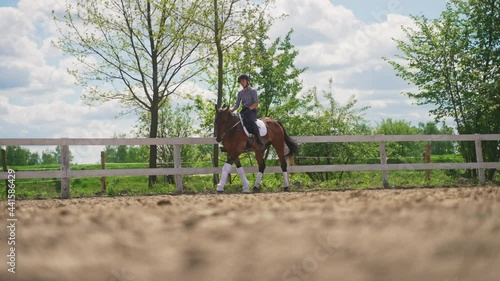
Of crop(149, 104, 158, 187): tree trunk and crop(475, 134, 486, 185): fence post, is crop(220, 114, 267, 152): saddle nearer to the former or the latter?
crop(475, 134, 486, 185): fence post

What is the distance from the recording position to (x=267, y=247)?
314 centimetres

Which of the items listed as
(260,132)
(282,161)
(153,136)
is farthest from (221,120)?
(153,136)

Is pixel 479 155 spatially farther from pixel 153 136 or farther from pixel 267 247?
pixel 267 247

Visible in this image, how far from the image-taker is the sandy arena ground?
260 centimetres

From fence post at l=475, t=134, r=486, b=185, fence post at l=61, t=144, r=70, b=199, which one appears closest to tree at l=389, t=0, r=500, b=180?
fence post at l=475, t=134, r=486, b=185

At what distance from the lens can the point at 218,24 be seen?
19828 mm

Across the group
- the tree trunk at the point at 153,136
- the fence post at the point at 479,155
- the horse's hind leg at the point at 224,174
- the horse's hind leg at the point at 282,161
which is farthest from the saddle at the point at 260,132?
the tree trunk at the point at 153,136

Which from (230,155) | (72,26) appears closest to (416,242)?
(230,155)

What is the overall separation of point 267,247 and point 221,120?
10.0 meters

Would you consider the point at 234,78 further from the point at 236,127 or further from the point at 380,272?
the point at 380,272

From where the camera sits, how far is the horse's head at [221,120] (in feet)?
42.8

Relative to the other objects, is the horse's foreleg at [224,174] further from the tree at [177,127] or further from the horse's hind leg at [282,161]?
the tree at [177,127]

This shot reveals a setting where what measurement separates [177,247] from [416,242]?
1.36m

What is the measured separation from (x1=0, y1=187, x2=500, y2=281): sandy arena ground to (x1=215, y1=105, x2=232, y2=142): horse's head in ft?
27.0
